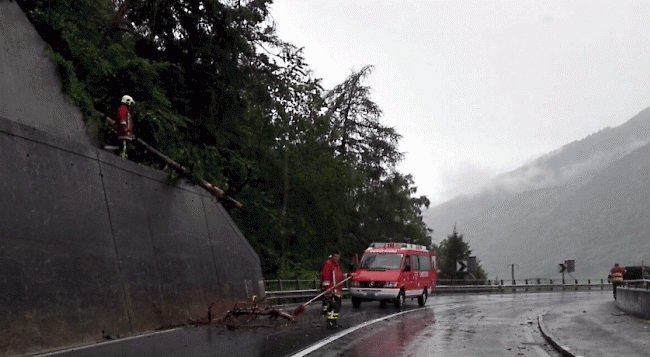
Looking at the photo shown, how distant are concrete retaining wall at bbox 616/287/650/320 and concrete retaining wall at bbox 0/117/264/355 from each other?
11.6 metres

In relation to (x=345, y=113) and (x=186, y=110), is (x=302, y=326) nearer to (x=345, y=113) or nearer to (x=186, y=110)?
(x=186, y=110)

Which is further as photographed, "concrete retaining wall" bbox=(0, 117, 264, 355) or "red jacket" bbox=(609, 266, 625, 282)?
"red jacket" bbox=(609, 266, 625, 282)

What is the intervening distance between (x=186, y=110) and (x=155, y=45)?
2703 millimetres

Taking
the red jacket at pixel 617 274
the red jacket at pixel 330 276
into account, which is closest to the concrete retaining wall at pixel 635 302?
the red jacket at pixel 617 274

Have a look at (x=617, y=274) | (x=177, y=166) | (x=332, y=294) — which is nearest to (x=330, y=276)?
(x=332, y=294)

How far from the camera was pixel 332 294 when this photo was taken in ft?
54.2

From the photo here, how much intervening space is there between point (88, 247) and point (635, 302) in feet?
54.4

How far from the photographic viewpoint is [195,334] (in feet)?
45.3

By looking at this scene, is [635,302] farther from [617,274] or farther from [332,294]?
[617,274]

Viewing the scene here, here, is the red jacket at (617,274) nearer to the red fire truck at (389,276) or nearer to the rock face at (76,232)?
the red fire truck at (389,276)

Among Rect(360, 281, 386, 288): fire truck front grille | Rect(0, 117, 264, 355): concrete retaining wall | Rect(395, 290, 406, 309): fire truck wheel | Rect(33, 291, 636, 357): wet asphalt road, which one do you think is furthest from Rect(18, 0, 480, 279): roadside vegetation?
Rect(395, 290, 406, 309): fire truck wheel

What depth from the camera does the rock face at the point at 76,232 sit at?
10430mm

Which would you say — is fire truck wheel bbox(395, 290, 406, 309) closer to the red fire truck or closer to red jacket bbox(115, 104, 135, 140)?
the red fire truck

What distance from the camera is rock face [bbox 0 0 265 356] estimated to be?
10430 mm
